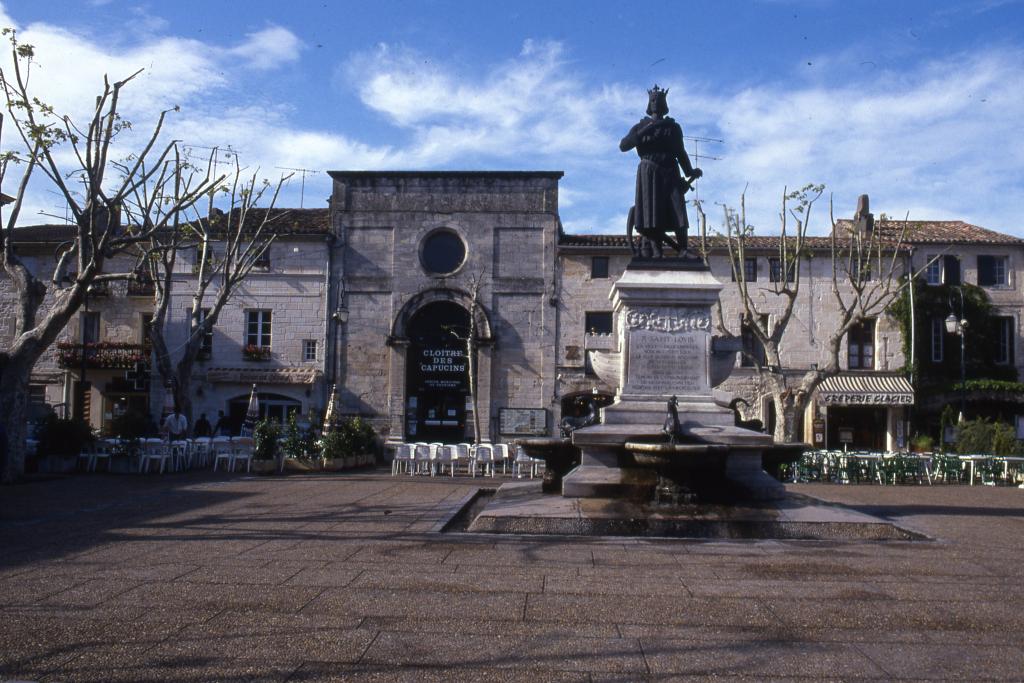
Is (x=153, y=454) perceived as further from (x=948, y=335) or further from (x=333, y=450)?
(x=948, y=335)

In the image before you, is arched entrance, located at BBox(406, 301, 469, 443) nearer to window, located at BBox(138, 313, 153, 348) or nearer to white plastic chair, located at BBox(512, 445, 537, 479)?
window, located at BBox(138, 313, 153, 348)

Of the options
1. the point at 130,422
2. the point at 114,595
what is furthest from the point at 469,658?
the point at 130,422

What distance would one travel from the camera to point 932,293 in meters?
35.6

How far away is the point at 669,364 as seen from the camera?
11.8m

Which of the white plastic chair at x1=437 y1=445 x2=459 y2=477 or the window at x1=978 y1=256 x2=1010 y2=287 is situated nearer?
the white plastic chair at x1=437 y1=445 x2=459 y2=477

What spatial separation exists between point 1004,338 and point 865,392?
651 cm

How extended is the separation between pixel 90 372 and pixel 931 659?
36642 millimetres

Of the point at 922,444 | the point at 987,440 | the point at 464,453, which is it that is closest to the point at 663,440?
the point at 464,453

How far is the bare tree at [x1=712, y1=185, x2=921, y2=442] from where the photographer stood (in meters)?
26.6

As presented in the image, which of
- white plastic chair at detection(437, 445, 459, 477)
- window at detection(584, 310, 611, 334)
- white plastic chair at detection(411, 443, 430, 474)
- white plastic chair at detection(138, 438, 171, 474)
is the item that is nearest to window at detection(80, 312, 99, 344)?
white plastic chair at detection(138, 438, 171, 474)

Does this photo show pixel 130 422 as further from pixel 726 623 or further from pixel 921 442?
pixel 921 442

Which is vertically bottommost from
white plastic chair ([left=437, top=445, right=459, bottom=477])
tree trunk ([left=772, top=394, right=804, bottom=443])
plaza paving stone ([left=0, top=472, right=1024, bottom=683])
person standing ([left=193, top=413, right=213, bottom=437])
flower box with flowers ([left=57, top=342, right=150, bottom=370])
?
plaza paving stone ([left=0, top=472, right=1024, bottom=683])

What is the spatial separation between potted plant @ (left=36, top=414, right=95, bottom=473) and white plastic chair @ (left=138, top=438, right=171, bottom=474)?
1333 millimetres

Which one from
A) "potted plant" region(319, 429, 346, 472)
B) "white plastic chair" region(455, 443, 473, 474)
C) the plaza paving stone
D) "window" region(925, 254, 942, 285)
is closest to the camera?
the plaza paving stone
